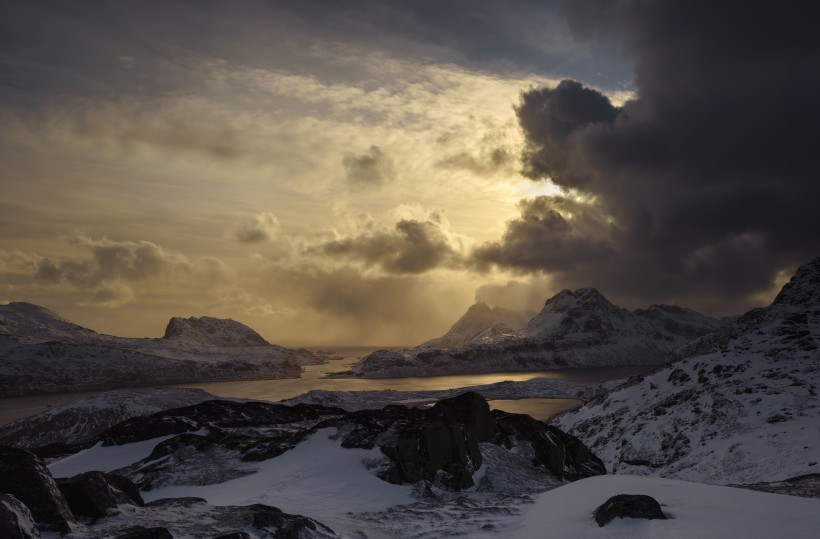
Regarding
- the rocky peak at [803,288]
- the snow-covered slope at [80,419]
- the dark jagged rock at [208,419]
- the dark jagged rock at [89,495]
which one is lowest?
the snow-covered slope at [80,419]

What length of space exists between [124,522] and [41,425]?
5140 inches

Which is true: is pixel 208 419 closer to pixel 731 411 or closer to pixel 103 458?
pixel 103 458

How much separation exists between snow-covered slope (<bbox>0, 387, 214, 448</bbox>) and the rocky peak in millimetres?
150648

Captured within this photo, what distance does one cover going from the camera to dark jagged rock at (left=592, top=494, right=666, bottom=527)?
23.2 m

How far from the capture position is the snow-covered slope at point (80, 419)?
121562mm

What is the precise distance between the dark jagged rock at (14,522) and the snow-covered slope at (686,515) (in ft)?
67.6

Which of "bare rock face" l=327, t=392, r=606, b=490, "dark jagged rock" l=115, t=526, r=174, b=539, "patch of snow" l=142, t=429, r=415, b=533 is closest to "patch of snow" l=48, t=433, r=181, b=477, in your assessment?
"patch of snow" l=142, t=429, r=415, b=533

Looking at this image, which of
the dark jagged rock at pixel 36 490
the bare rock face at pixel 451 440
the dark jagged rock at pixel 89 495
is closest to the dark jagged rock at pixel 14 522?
the dark jagged rock at pixel 36 490

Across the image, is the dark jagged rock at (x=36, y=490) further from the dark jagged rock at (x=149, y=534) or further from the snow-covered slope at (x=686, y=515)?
the snow-covered slope at (x=686, y=515)

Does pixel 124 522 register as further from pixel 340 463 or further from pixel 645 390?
pixel 645 390

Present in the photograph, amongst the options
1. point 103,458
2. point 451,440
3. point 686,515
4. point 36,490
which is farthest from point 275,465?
point 686,515

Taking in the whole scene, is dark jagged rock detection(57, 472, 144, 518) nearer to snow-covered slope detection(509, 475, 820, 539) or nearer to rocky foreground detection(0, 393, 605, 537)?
rocky foreground detection(0, 393, 605, 537)

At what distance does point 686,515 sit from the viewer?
75.6 ft

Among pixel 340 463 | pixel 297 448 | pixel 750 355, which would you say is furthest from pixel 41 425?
pixel 750 355
